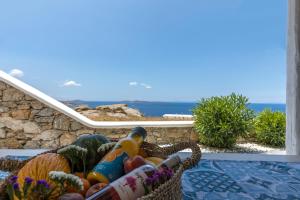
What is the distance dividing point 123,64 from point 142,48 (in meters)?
1.76

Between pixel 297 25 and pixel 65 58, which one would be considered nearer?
pixel 297 25

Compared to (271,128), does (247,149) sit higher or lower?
lower

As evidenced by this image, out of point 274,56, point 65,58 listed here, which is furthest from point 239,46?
point 65,58

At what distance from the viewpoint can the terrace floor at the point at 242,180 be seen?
791mm

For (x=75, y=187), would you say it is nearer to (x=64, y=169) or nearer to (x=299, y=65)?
(x=64, y=169)

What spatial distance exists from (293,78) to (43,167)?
6.66ft

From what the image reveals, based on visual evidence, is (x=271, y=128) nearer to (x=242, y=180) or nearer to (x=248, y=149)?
(x=248, y=149)

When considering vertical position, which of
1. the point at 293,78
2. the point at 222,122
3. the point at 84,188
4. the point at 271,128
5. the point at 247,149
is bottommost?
the point at 247,149

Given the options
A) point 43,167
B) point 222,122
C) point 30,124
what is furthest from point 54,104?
point 43,167

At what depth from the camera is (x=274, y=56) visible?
1341 centimetres

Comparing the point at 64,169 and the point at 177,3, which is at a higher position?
the point at 177,3

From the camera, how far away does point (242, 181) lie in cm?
92

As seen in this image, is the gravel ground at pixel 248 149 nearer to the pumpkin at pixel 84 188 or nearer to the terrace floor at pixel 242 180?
the terrace floor at pixel 242 180

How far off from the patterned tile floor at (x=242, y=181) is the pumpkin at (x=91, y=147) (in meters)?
0.32
